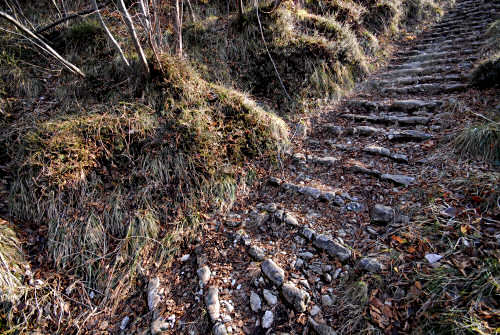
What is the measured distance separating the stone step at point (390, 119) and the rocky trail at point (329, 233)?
0.01 meters

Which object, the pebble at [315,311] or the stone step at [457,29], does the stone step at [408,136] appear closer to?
the pebble at [315,311]

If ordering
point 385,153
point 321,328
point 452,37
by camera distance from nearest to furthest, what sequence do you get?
point 321,328 < point 385,153 < point 452,37

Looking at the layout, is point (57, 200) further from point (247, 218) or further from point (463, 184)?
point (463, 184)

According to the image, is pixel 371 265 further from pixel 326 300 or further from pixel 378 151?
pixel 378 151

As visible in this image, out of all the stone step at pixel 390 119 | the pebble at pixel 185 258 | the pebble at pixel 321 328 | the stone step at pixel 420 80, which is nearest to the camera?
the pebble at pixel 321 328

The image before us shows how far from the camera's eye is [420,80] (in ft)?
14.6

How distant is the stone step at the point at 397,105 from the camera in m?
3.63

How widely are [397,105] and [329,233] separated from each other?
293 cm

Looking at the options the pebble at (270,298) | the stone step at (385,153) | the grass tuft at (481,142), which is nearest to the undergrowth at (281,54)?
the stone step at (385,153)

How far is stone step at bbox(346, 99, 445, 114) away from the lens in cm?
363


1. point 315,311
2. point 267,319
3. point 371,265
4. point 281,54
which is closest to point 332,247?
point 371,265

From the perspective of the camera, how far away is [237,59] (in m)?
4.64

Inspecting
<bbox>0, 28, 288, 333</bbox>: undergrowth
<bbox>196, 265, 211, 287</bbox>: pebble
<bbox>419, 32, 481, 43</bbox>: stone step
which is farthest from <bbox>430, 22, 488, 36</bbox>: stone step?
<bbox>196, 265, 211, 287</bbox>: pebble

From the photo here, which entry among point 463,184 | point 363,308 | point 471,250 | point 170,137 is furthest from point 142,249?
point 463,184
